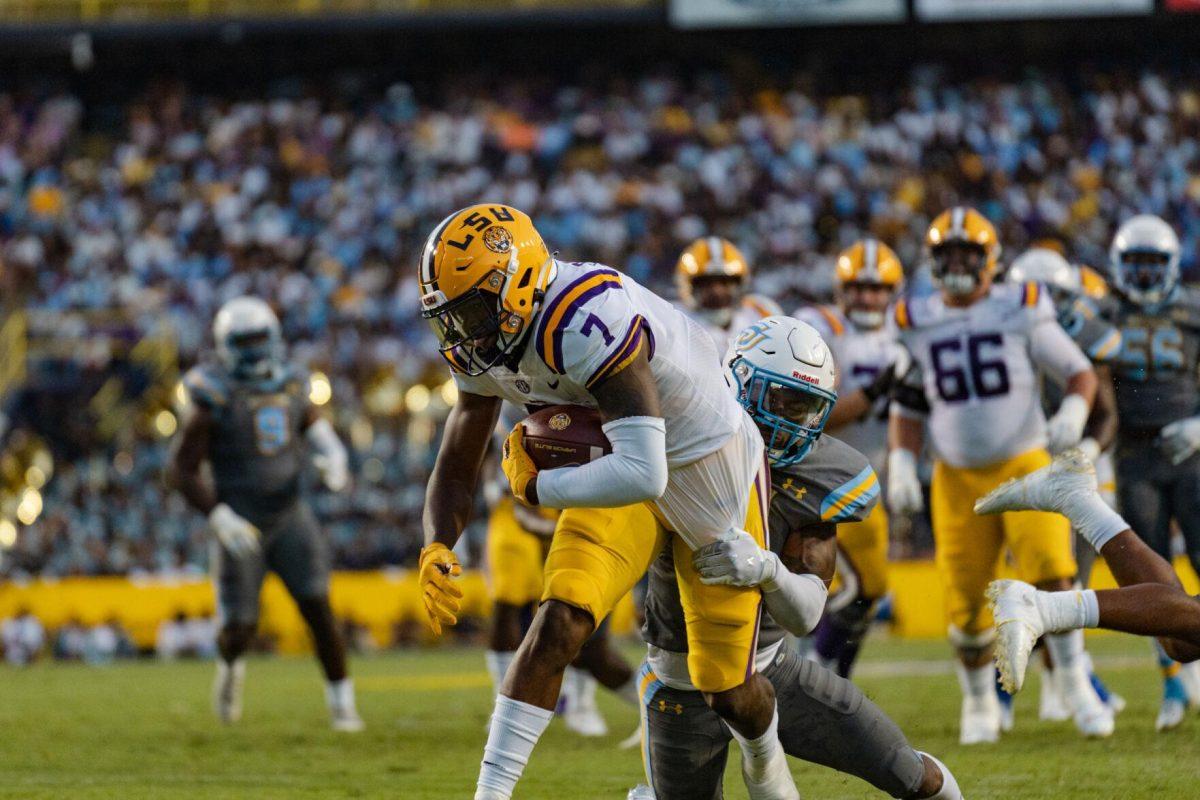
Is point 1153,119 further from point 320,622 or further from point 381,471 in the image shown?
point 320,622

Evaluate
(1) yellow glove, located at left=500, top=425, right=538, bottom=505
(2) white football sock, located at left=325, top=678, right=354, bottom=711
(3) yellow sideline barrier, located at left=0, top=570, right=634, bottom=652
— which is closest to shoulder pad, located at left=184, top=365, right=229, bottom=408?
(2) white football sock, located at left=325, top=678, right=354, bottom=711

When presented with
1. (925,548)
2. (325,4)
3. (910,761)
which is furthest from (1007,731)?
(325,4)

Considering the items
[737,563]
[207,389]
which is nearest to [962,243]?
[737,563]

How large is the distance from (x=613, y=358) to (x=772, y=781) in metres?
1.17

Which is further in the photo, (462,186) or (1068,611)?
(462,186)

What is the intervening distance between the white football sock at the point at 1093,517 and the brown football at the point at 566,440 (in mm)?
1408

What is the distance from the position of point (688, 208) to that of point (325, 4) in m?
5.53

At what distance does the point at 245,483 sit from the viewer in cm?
853

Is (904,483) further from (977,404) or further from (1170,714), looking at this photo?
(1170,714)

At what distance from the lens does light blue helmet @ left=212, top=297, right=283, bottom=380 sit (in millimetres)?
8477

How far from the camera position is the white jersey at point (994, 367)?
6.88 m

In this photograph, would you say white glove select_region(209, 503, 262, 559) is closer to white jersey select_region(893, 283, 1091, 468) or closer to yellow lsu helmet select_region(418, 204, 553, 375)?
white jersey select_region(893, 283, 1091, 468)

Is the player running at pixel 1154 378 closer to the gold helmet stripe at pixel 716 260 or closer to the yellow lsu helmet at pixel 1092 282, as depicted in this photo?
the yellow lsu helmet at pixel 1092 282

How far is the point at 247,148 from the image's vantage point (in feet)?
71.4
